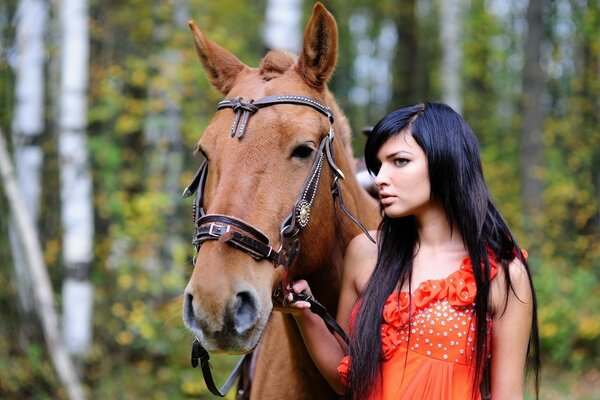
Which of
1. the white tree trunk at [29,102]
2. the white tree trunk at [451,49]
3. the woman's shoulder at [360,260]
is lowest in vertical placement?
the woman's shoulder at [360,260]

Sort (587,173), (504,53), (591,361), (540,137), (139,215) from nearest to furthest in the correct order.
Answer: (139,215), (591,361), (540,137), (587,173), (504,53)

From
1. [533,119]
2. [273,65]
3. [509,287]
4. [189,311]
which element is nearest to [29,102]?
[273,65]

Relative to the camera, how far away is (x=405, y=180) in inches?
94.3

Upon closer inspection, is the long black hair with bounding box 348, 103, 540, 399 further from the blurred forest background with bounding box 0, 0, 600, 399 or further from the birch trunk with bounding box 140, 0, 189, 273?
the birch trunk with bounding box 140, 0, 189, 273

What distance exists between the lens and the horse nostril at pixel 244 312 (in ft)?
6.81

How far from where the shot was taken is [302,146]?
8.02 ft

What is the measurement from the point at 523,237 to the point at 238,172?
913 cm

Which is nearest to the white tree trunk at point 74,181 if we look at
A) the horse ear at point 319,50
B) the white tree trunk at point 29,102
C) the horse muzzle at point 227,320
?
the white tree trunk at point 29,102

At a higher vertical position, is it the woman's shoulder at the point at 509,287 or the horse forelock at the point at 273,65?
the horse forelock at the point at 273,65

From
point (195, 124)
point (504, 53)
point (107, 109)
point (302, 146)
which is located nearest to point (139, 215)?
point (107, 109)

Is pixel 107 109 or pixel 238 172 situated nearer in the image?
pixel 238 172

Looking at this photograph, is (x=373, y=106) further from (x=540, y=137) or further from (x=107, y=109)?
(x=107, y=109)

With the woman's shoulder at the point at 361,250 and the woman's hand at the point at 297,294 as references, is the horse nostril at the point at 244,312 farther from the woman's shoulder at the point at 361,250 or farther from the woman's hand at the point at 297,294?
the woman's shoulder at the point at 361,250

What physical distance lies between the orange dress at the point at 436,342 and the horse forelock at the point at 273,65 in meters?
1.03
